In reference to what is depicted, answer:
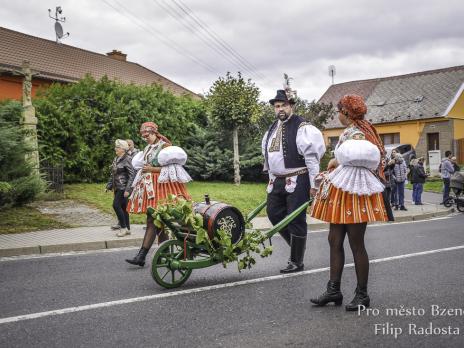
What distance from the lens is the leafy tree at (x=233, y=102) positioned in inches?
749

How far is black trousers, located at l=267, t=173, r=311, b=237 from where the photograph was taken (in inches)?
240

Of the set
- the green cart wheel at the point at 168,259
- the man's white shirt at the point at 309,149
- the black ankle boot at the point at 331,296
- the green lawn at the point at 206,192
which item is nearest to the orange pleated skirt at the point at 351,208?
the black ankle boot at the point at 331,296

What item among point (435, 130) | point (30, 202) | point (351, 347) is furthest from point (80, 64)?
point (351, 347)

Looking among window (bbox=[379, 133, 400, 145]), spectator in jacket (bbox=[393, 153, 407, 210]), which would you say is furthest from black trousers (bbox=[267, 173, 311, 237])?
window (bbox=[379, 133, 400, 145])

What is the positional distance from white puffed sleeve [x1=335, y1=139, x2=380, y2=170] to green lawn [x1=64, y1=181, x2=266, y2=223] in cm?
820

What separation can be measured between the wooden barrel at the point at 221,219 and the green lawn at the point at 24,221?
244 inches

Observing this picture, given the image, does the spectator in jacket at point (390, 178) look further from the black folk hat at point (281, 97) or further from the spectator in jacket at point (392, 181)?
the black folk hat at point (281, 97)

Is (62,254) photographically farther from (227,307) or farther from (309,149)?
(309,149)

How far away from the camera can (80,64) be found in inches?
1152

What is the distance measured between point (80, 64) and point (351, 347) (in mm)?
28128

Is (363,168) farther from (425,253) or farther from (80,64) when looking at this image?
(80,64)

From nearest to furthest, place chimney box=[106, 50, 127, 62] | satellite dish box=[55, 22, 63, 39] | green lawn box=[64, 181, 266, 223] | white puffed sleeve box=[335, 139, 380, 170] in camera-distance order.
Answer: white puffed sleeve box=[335, 139, 380, 170] < green lawn box=[64, 181, 266, 223] < satellite dish box=[55, 22, 63, 39] < chimney box=[106, 50, 127, 62]

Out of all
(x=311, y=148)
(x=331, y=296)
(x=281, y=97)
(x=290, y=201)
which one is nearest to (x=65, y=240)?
(x=290, y=201)

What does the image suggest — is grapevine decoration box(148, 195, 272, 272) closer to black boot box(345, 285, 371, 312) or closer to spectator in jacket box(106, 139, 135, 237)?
black boot box(345, 285, 371, 312)
